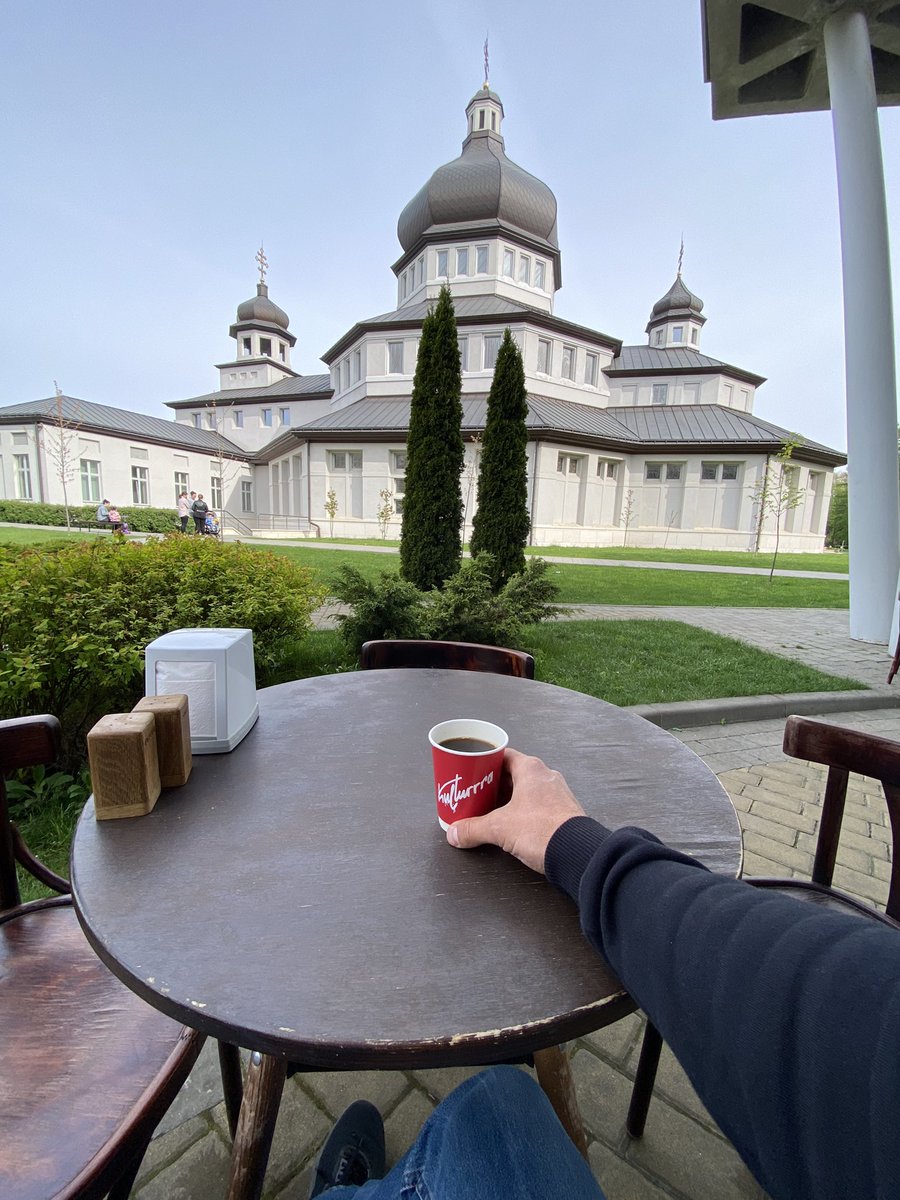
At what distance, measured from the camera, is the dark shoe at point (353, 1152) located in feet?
3.58

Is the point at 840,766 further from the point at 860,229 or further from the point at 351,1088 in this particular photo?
the point at 860,229

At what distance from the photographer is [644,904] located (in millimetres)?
624

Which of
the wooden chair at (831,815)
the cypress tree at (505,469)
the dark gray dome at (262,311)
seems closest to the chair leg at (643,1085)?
the wooden chair at (831,815)

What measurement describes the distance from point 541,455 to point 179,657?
2392 cm

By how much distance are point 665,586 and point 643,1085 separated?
35.7 ft

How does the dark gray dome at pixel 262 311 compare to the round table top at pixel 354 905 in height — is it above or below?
above

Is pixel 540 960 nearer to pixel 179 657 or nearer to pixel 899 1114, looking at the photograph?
pixel 899 1114

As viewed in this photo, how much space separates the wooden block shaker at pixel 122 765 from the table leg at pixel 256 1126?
503 millimetres

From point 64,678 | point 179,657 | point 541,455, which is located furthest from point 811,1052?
point 541,455

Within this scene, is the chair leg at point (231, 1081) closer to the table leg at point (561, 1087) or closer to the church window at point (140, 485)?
the table leg at point (561, 1087)

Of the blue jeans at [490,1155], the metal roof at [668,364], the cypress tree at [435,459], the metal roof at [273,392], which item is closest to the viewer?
the blue jeans at [490,1155]

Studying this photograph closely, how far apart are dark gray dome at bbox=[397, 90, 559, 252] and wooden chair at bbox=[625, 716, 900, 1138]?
32346 millimetres

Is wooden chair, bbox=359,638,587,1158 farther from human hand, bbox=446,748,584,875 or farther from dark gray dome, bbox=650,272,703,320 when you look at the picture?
dark gray dome, bbox=650,272,703,320

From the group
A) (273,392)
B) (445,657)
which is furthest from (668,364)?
(445,657)
